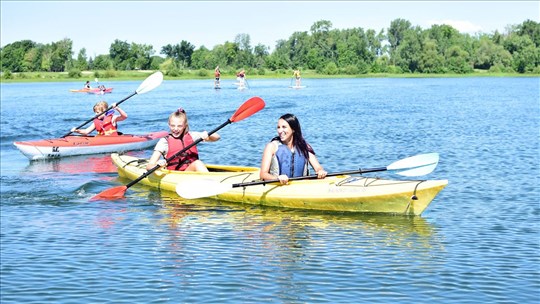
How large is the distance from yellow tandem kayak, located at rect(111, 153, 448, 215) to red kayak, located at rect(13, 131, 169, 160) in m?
5.66

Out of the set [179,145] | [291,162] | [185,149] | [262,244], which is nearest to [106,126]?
[179,145]

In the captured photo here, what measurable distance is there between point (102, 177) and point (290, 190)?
469cm

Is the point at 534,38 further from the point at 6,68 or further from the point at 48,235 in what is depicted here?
the point at 48,235

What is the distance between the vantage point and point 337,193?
30.5 feet

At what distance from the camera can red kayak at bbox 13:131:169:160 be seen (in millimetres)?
15328

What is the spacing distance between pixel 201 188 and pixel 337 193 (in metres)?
1.66

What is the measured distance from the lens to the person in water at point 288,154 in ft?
29.6

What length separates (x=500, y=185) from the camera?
11602mm

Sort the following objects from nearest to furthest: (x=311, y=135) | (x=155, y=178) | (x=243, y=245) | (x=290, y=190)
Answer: (x=243, y=245), (x=290, y=190), (x=155, y=178), (x=311, y=135)

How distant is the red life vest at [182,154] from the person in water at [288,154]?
167 cm

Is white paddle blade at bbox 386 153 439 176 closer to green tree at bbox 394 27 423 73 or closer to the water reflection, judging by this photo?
the water reflection

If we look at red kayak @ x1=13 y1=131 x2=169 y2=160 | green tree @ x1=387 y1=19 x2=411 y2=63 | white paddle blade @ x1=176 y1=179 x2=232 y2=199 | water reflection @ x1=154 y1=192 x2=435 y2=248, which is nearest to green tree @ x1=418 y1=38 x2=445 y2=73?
green tree @ x1=387 y1=19 x2=411 y2=63

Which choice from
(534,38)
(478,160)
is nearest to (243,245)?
(478,160)

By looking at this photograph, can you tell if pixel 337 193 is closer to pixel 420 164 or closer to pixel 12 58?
pixel 420 164
